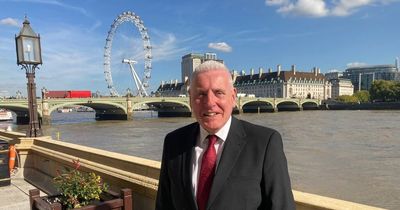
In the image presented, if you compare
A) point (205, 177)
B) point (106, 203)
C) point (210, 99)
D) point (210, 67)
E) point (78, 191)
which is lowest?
point (106, 203)

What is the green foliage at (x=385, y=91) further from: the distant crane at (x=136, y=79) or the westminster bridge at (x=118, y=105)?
the distant crane at (x=136, y=79)

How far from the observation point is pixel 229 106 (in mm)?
1943

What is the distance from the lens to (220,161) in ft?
5.98

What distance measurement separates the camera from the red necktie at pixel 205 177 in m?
1.85

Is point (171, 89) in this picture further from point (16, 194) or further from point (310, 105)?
point (16, 194)

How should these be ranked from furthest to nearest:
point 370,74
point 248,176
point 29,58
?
point 370,74 → point 29,58 → point 248,176

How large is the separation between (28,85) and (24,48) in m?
0.85

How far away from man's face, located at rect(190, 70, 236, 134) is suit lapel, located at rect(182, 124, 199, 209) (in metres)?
0.19

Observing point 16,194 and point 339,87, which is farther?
point 339,87

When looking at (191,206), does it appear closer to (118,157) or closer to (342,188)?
(118,157)

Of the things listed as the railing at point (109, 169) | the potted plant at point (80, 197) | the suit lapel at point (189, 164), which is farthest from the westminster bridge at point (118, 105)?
the suit lapel at point (189, 164)

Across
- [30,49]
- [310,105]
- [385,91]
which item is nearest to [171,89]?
[310,105]

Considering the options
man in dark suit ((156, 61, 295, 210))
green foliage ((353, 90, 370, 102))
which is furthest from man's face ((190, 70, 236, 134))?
green foliage ((353, 90, 370, 102))

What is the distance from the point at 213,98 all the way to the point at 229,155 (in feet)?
1.03
